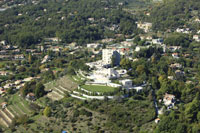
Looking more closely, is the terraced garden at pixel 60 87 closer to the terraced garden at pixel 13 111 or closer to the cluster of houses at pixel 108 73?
the cluster of houses at pixel 108 73

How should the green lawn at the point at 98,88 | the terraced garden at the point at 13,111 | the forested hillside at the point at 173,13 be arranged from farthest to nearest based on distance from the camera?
the forested hillside at the point at 173,13
the terraced garden at the point at 13,111
the green lawn at the point at 98,88

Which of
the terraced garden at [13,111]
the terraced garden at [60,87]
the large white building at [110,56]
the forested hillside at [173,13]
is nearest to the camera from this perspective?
the terraced garden at [13,111]

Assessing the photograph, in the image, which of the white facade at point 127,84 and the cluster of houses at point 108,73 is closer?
the white facade at point 127,84

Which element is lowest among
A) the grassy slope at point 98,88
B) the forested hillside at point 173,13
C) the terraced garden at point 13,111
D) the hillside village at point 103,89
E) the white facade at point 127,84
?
the terraced garden at point 13,111

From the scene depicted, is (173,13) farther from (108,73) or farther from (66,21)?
(108,73)

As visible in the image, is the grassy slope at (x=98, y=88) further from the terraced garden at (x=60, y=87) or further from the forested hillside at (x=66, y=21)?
the forested hillside at (x=66, y=21)

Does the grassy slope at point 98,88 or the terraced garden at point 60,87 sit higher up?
the grassy slope at point 98,88

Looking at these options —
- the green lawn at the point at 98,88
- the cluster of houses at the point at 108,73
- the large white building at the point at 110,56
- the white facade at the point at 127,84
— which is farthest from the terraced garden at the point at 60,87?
the large white building at the point at 110,56

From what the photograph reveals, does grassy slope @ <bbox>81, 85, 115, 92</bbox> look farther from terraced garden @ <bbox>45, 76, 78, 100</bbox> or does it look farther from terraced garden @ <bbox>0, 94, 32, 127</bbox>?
terraced garden @ <bbox>0, 94, 32, 127</bbox>

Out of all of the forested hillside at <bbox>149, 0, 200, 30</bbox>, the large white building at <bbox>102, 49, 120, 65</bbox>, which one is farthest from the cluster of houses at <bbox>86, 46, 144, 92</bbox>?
the forested hillside at <bbox>149, 0, 200, 30</bbox>
